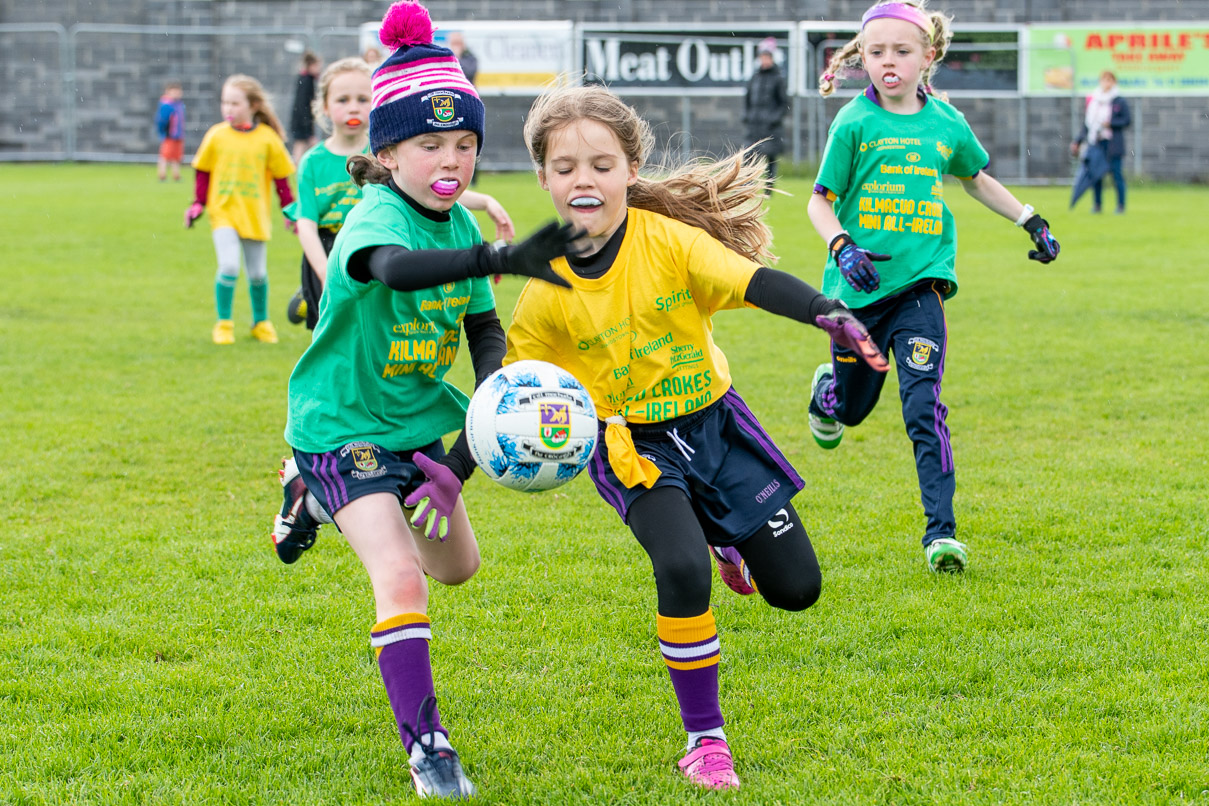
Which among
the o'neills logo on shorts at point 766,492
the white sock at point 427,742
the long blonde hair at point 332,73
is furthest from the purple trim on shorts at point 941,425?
the long blonde hair at point 332,73

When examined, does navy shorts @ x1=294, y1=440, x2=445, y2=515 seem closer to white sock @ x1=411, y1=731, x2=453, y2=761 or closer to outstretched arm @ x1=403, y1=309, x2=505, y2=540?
outstretched arm @ x1=403, y1=309, x2=505, y2=540

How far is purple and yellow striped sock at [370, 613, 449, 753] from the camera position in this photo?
3.29 m

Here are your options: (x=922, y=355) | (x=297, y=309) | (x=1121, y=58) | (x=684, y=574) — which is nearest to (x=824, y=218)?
(x=922, y=355)

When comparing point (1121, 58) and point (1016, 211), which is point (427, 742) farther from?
point (1121, 58)

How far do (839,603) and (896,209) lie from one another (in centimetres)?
177

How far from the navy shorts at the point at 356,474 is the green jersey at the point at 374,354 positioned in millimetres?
29

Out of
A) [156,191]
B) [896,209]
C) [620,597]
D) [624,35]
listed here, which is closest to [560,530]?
[620,597]

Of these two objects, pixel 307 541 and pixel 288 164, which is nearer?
pixel 307 541

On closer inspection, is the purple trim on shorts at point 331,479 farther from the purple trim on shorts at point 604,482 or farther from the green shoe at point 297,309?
the green shoe at point 297,309

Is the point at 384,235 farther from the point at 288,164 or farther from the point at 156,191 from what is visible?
the point at 156,191

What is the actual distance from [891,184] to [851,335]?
256 centimetres

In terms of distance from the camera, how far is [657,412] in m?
3.70

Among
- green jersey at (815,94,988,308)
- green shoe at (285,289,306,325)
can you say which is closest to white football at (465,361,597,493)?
green jersey at (815,94,988,308)

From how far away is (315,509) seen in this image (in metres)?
3.94
